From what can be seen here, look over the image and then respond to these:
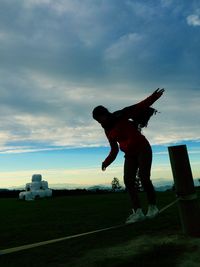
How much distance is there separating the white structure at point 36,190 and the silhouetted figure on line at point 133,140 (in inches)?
925

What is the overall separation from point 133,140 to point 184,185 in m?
1.66

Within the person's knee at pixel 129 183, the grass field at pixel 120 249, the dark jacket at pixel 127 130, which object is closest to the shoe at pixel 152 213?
the grass field at pixel 120 249

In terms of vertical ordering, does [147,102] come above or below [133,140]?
above

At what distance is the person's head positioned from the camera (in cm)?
701

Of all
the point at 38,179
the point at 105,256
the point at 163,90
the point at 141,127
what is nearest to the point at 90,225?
the point at 141,127

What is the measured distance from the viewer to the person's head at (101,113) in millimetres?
7012

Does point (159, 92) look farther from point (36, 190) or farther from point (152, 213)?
point (36, 190)

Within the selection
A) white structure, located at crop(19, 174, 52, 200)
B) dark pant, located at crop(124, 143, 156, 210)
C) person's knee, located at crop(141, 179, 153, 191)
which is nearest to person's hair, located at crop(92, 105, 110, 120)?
dark pant, located at crop(124, 143, 156, 210)

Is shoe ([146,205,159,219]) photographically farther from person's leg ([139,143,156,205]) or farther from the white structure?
the white structure

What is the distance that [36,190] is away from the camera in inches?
1298

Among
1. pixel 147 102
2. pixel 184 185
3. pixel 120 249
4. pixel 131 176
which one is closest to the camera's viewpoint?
pixel 120 249

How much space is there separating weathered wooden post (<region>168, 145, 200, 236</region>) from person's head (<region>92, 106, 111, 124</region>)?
1.68 meters

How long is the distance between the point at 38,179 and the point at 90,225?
2847 centimetres

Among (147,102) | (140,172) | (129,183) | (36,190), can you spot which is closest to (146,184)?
(140,172)
